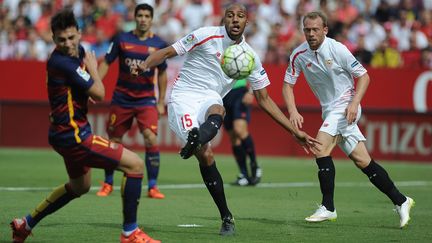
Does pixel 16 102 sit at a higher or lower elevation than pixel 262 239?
lower

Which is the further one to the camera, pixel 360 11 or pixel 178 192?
pixel 360 11

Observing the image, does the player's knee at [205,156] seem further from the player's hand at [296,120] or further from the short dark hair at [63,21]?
the short dark hair at [63,21]

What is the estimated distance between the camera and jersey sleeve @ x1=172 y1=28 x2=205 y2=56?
9977 mm

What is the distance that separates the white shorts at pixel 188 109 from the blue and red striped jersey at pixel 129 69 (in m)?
3.45

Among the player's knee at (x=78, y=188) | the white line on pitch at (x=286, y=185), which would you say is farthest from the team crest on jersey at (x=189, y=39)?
the white line on pitch at (x=286, y=185)

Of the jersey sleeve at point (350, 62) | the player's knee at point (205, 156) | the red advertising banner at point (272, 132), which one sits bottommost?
the red advertising banner at point (272, 132)

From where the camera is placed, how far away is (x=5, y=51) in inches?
916

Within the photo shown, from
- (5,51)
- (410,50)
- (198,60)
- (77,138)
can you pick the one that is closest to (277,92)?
(410,50)

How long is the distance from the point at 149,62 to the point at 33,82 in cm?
1244

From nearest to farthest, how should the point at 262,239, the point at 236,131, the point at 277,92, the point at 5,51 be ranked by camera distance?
the point at 262,239 → the point at 236,131 → the point at 277,92 → the point at 5,51

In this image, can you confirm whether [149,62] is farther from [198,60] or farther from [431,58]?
[431,58]

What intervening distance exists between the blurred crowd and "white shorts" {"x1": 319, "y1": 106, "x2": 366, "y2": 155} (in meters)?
11.3

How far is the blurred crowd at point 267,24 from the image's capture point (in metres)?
22.4

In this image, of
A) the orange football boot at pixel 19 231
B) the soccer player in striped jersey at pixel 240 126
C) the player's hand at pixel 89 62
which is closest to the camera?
the player's hand at pixel 89 62
